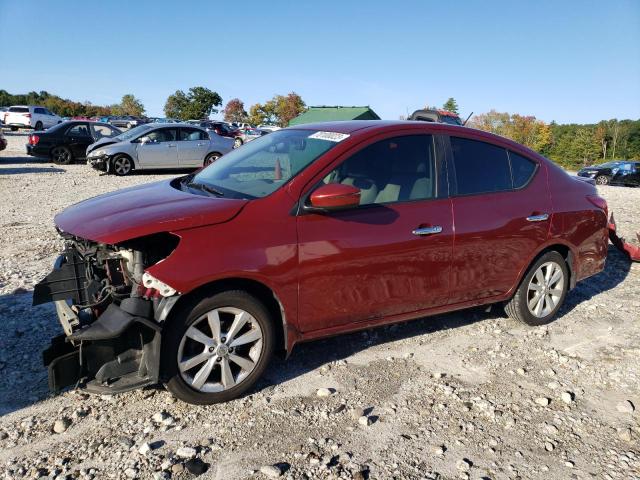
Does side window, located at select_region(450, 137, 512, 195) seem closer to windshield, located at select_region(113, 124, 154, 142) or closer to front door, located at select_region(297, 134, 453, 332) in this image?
front door, located at select_region(297, 134, 453, 332)

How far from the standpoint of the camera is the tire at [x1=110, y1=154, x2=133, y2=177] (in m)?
15.8

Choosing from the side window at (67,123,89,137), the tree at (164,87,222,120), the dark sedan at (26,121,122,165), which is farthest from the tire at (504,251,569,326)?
the tree at (164,87,222,120)

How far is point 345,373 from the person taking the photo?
156 inches

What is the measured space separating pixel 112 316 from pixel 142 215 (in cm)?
63

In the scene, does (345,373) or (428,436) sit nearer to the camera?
(428,436)

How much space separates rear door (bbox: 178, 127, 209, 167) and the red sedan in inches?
503

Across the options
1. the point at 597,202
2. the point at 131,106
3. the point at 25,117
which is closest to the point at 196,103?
the point at 131,106

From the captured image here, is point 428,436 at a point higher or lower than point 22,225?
lower

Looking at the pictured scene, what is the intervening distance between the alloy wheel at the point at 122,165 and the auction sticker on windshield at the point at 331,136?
13.1 metres

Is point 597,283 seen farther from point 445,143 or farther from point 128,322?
point 128,322

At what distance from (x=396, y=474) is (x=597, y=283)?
4.77 m

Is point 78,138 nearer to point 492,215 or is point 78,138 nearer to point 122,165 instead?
point 122,165

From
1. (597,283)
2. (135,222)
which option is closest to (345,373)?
(135,222)

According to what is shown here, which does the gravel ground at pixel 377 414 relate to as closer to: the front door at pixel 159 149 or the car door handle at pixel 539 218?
the car door handle at pixel 539 218
